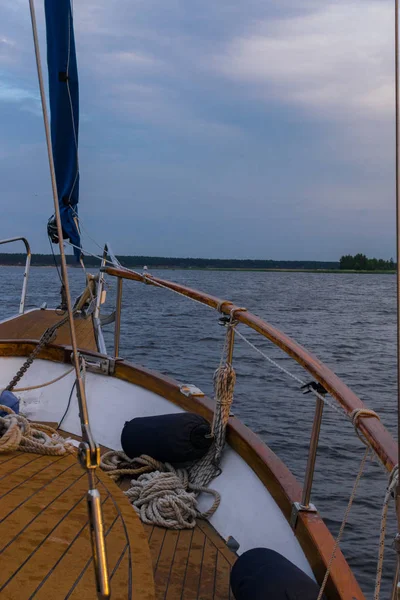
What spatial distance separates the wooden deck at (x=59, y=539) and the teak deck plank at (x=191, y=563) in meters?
0.36

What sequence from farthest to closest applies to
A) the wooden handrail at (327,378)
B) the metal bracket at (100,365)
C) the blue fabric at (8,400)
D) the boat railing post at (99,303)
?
the boat railing post at (99,303) < the metal bracket at (100,365) < the blue fabric at (8,400) < the wooden handrail at (327,378)

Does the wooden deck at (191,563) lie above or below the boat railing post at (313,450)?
below

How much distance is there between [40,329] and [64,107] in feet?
6.92

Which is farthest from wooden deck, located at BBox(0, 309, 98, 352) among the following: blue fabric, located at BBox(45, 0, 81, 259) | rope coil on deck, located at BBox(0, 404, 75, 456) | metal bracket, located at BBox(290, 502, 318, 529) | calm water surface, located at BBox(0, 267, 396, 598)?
metal bracket, located at BBox(290, 502, 318, 529)

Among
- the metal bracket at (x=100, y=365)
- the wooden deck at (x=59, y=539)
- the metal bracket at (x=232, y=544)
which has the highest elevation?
the metal bracket at (x=100, y=365)

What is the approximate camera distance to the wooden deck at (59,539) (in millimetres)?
1386

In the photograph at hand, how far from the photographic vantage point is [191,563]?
7.10ft

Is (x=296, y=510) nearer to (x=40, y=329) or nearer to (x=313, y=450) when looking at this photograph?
(x=313, y=450)

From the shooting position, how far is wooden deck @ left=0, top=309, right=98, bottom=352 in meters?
5.31

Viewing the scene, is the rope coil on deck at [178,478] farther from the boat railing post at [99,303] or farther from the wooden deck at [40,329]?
the wooden deck at [40,329]

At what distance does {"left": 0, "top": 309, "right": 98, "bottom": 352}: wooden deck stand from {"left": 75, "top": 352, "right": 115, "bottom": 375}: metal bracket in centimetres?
127

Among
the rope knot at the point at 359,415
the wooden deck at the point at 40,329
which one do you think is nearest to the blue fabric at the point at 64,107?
the wooden deck at the point at 40,329

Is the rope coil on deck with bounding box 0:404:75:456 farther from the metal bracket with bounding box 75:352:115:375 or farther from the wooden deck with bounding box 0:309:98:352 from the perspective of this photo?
the wooden deck with bounding box 0:309:98:352

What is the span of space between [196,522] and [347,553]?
8.71ft
